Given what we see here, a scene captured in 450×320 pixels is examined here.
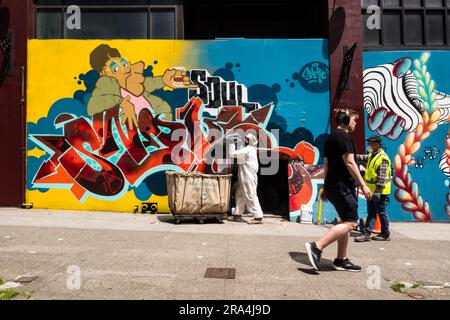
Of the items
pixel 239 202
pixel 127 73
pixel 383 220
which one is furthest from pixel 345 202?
pixel 127 73

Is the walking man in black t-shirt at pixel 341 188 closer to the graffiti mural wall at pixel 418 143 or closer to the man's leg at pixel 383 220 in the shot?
the man's leg at pixel 383 220

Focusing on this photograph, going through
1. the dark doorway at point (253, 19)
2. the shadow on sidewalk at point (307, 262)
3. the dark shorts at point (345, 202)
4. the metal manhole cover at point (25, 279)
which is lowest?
the shadow on sidewalk at point (307, 262)

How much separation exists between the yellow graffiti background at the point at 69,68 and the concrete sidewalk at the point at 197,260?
47.6 inches

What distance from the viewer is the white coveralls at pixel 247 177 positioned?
875 centimetres

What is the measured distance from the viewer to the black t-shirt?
5004mm

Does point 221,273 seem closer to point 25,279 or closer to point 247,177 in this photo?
point 25,279

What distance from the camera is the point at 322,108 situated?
9812 millimetres

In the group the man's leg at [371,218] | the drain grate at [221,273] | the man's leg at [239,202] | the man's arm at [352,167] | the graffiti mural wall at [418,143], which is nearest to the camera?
the drain grate at [221,273]

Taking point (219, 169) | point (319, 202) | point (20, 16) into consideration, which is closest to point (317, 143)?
point (319, 202)

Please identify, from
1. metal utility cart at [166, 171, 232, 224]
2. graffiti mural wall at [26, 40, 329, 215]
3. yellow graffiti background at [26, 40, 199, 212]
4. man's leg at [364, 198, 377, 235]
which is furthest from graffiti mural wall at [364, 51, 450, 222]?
yellow graffiti background at [26, 40, 199, 212]

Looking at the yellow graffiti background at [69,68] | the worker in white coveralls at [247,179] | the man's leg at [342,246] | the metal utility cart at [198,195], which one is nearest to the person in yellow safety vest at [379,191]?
the man's leg at [342,246]

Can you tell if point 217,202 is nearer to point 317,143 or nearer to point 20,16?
point 317,143

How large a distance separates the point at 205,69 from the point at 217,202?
344 cm

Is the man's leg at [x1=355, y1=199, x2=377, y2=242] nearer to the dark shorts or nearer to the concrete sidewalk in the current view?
the concrete sidewalk
